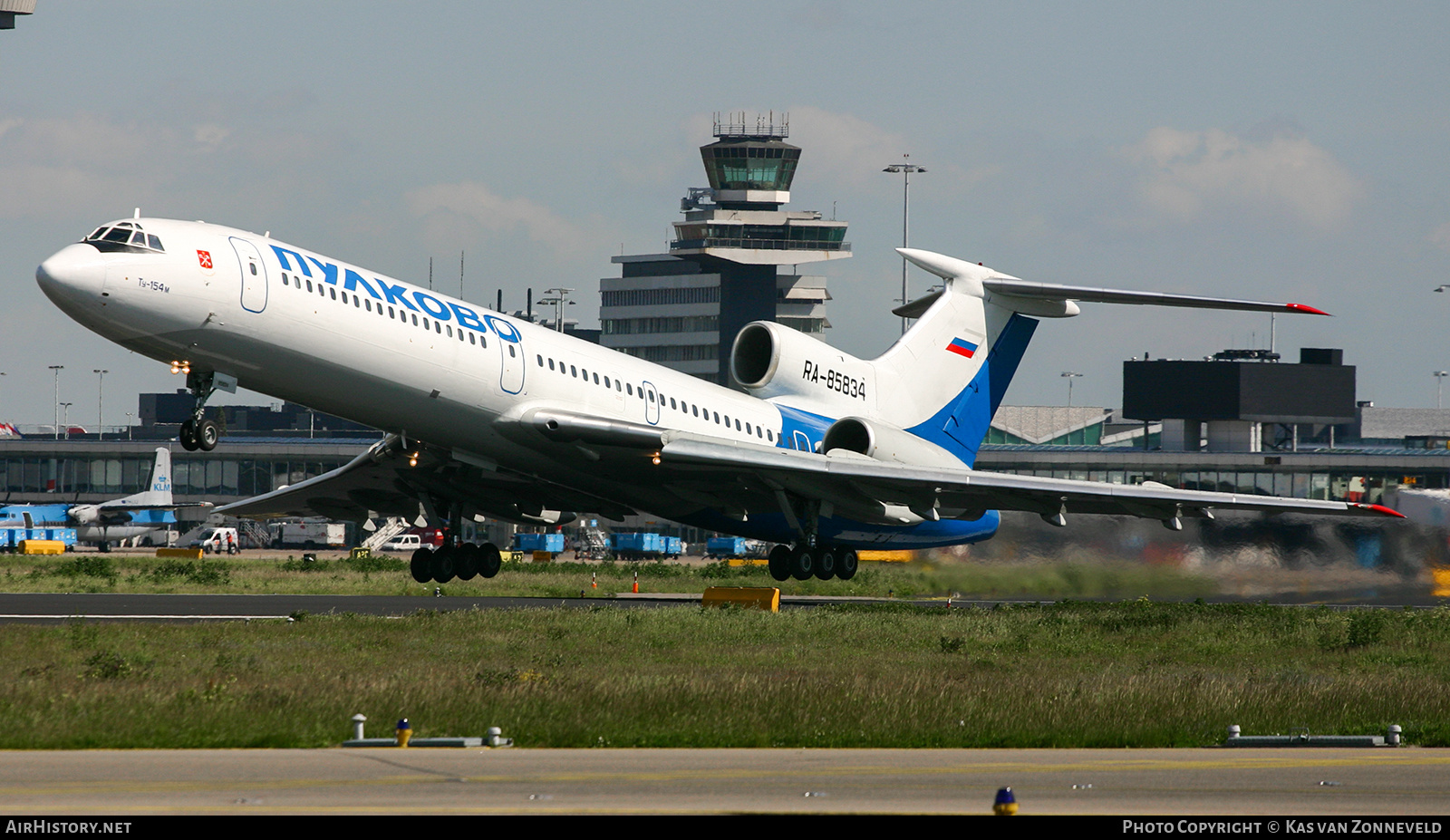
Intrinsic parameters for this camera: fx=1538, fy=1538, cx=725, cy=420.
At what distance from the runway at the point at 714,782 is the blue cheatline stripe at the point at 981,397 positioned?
69.7ft

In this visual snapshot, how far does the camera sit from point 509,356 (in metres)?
26.0

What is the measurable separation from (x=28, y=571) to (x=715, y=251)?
327 feet

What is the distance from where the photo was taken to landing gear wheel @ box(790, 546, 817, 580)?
103ft

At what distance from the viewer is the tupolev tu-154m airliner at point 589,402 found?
22422 millimetres

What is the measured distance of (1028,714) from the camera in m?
16.6

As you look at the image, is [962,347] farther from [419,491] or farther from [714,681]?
[714,681]

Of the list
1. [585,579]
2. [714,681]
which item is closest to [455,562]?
[714,681]

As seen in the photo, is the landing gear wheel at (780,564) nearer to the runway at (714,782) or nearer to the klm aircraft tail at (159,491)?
the runway at (714,782)

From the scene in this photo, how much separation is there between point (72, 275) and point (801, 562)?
15.4 m

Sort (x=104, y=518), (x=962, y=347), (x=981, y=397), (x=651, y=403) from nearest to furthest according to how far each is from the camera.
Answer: (x=651, y=403) → (x=962, y=347) → (x=981, y=397) → (x=104, y=518)

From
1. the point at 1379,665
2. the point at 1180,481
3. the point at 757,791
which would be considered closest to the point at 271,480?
the point at 1180,481

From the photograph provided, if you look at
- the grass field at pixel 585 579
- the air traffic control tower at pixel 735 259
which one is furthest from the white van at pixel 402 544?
the air traffic control tower at pixel 735 259
